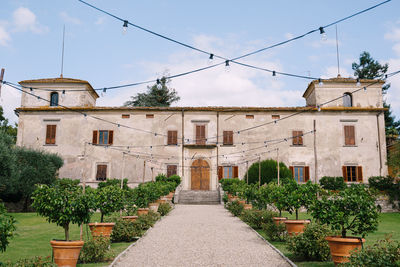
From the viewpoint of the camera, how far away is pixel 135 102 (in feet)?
138

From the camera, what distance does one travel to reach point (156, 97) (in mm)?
41750

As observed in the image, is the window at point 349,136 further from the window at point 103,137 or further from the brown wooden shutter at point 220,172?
the window at point 103,137

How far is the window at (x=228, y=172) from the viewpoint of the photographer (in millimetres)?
27125

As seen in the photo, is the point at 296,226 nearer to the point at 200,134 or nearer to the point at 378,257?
the point at 378,257

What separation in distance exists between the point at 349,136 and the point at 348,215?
72.8 feet

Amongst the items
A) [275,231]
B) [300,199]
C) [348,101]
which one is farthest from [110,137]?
[300,199]

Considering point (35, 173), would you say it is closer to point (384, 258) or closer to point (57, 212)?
point (57, 212)

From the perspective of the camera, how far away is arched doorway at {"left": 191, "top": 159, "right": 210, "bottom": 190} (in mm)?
27328

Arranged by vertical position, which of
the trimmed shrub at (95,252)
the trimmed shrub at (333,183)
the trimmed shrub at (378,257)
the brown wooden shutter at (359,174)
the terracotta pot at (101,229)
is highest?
the brown wooden shutter at (359,174)

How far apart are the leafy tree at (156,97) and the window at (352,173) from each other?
71.5 feet

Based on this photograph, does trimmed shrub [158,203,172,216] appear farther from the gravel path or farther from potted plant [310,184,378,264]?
potted plant [310,184,378,264]

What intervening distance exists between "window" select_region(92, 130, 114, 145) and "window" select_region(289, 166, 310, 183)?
44.6 ft

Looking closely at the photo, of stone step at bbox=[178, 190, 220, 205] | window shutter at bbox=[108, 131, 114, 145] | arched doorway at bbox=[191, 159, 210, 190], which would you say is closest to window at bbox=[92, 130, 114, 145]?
window shutter at bbox=[108, 131, 114, 145]

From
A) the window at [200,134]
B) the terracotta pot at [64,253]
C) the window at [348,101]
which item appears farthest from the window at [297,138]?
the terracotta pot at [64,253]
